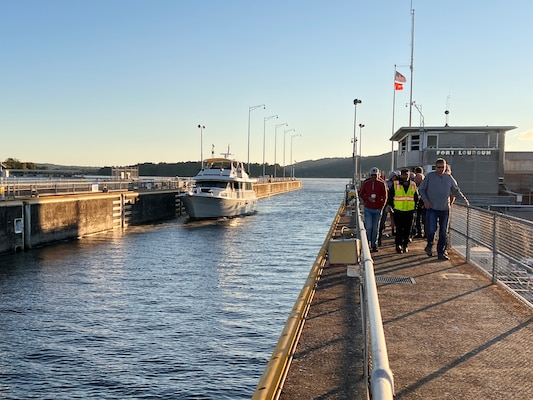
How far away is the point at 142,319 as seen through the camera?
13.9 meters

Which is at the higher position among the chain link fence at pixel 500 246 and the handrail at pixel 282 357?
the chain link fence at pixel 500 246

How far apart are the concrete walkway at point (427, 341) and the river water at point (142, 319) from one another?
2.76 meters

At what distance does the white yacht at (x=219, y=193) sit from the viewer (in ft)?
146

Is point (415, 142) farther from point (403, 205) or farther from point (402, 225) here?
point (403, 205)

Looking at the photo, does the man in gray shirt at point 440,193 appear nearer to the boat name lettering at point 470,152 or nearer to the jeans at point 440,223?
the jeans at point 440,223

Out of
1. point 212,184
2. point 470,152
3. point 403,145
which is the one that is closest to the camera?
point 470,152

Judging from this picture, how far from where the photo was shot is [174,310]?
1488 cm

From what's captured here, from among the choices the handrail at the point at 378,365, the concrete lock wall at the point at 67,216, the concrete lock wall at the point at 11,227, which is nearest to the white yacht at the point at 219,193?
the concrete lock wall at the point at 67,216

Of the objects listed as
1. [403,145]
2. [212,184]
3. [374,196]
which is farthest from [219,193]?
[374,196]

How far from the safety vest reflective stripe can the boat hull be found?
31.8 metres

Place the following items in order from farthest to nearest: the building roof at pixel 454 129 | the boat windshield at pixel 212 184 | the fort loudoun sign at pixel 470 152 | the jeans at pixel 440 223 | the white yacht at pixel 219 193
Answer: the boat windshield at pixel 212 184 → the white yacht at pixel 219 193 → the building roof at pixel 454 129 → the fort loudoun sign at pixel 470 152 → the jeans at pixel 440 223

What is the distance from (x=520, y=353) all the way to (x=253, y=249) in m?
22.4

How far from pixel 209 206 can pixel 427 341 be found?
39097 mm

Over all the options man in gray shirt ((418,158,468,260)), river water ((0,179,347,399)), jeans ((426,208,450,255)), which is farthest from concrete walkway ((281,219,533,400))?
river water ((0,179,347,399))
